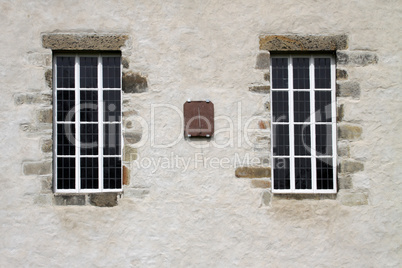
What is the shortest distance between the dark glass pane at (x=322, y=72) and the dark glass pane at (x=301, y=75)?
10 cm

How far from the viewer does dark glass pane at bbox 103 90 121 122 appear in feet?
16.5

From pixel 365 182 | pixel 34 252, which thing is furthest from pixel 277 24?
pixel 34 252

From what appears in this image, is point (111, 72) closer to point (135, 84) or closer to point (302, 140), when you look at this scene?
point (135, 84)

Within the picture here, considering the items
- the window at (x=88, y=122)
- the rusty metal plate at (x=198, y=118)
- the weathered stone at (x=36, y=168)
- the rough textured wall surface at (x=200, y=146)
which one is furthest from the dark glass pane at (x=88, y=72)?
the rusty metal plate at (x=198, y=118)

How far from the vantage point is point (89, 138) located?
500cm

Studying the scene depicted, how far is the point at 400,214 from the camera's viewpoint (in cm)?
487

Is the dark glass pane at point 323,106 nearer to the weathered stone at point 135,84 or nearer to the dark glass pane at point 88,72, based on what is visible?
the weathered stone at point 135,84

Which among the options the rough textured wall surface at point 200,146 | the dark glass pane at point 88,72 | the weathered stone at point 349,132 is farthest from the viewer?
the dark glass pane at point 88,72

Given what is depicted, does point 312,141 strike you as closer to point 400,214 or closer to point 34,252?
point 400,214

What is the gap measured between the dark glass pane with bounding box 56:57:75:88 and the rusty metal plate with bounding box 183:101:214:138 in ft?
4.71

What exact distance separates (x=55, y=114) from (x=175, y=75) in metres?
1.53

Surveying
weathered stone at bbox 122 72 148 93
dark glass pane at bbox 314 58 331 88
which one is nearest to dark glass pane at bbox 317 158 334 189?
dark glass pane at bbox 314 58 331 88

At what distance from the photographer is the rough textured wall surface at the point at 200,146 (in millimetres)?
4801

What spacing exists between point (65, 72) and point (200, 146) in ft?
6.17
